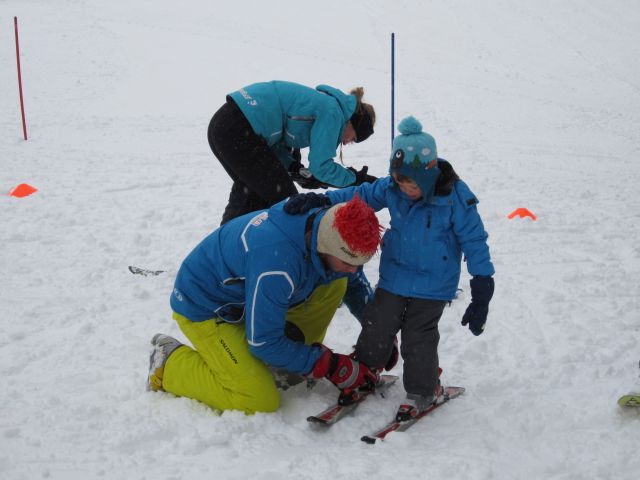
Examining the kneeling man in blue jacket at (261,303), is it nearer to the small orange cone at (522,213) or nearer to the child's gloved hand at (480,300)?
the child's gloved hand at (480,300)

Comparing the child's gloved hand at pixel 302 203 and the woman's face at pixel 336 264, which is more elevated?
the child's gloved hand at pixel 302 203

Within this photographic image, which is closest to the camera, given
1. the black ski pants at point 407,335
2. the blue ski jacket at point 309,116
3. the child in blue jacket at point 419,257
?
the child in blue jacket at point 419,257

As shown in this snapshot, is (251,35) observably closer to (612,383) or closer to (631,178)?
(631,178)

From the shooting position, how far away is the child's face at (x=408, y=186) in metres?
3.54

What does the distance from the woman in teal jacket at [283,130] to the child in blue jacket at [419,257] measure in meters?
0.70

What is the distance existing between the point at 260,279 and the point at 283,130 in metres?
1.70

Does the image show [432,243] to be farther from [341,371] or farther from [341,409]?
[341,409]

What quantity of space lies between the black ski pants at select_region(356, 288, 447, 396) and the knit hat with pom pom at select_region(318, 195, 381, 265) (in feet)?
2.14

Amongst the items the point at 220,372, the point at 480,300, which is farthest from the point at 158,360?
the point at 480,300

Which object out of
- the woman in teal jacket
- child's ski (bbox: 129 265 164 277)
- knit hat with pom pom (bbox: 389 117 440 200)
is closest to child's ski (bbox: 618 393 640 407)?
knit hat with pom pom (bbox: 389 117 440 200)

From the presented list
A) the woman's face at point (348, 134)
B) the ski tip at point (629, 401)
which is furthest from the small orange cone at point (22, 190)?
the ski tip at point (629, 401)

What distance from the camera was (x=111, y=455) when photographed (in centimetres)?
320

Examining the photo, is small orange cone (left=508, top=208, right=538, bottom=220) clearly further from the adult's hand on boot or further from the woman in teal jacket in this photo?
the adult's hand on boot

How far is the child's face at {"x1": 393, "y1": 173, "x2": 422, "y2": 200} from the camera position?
3.54 meters
